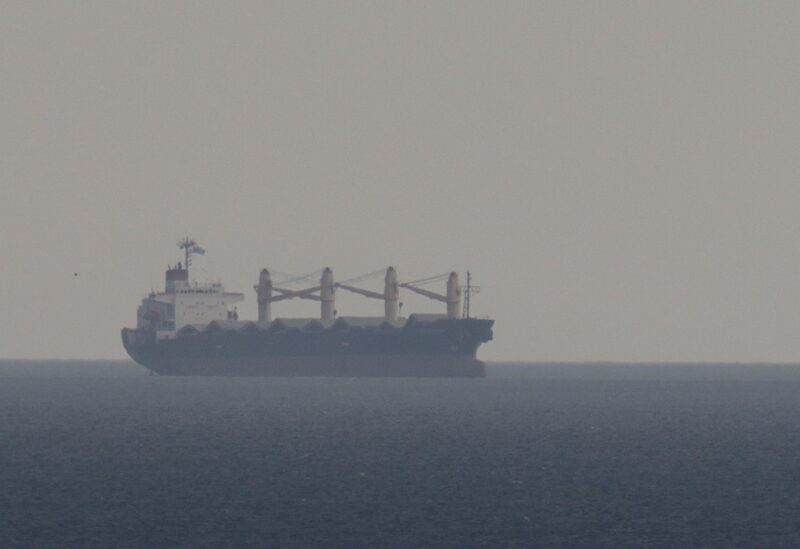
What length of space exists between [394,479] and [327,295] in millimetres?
124953

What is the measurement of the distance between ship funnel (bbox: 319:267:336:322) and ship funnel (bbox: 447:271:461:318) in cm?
1418

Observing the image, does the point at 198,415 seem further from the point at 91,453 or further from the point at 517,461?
the point at 517,461

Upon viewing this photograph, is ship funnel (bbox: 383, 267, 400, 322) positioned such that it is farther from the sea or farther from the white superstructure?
the sea

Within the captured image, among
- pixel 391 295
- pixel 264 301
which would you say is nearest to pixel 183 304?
pixel 264 301

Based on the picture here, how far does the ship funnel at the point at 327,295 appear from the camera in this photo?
180375 mm

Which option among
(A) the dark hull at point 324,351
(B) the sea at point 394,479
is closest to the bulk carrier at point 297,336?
(A) the dark hull at point 324,351

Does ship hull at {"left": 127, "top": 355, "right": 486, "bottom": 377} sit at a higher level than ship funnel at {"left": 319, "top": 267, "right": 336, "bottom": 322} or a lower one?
lower

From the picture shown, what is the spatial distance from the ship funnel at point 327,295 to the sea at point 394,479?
73099 millimetres

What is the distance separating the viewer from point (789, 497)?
50.2m

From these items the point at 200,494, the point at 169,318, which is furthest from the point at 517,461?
the point at 169,318

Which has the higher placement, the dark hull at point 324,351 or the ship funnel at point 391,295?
the ship funnel at point 391,295

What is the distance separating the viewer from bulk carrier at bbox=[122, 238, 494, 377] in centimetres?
16962

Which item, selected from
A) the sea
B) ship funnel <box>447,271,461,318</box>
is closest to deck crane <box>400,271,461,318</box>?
ship funnel <box>447,271,461,318</box>

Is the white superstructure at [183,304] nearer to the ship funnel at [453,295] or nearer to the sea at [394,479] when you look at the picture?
the ship funnel at [453,295]
